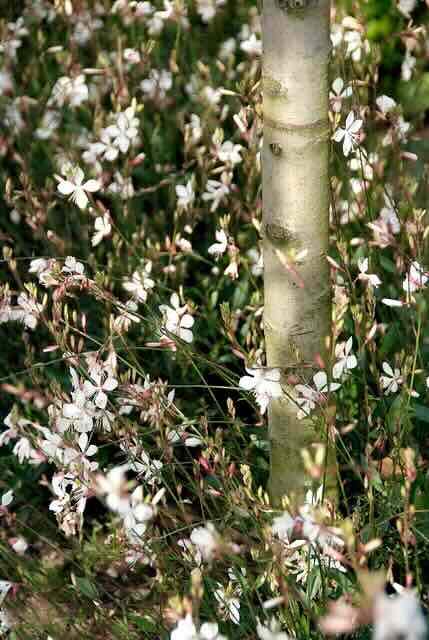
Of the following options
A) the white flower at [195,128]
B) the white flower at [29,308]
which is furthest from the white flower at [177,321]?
the white flower at [195,128]

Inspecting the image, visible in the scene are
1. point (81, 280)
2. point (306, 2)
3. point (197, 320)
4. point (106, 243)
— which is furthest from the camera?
point (106, 243)

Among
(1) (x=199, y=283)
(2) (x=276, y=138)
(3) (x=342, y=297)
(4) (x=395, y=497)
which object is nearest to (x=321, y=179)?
(2) (x=276, y=138)

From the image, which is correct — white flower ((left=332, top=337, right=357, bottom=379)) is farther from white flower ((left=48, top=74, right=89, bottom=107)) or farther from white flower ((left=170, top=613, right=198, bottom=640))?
white flower ((left=48, top=74, right=89, bottom=107))

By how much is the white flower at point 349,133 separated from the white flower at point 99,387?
2.08 ft

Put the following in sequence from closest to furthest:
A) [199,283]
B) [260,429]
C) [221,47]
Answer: [260,429], [199,283], [221,47]

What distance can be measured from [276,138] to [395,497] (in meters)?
0.72

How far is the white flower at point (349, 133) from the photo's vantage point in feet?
5.76

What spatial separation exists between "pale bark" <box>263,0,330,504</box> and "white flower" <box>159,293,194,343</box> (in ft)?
0.62

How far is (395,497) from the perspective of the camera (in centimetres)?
176

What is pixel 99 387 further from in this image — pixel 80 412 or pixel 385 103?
pixel 385 103

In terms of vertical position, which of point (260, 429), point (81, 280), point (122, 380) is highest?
point (81, 280)

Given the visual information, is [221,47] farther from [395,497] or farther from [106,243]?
[395,497]

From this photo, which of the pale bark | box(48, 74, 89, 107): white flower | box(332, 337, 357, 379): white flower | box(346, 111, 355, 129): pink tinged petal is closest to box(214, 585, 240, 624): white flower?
the pale bark

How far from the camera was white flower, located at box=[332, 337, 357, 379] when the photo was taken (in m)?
1.67
